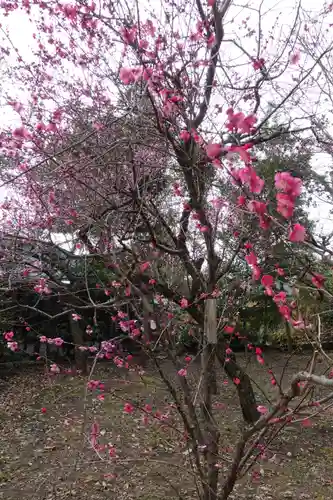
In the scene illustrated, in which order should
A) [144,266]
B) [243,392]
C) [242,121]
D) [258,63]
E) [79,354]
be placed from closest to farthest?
1. [242,121]
2. [258,63]
3. [144,266]
4. [243,392]
5. [79,354]

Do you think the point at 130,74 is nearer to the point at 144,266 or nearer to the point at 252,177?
the point at 252,177

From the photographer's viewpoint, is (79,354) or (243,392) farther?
(79,354)

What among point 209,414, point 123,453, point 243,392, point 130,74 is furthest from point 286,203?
point 243,392

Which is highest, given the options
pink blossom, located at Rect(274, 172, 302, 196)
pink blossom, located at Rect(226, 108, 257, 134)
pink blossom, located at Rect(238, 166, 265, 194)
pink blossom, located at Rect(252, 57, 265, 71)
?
pink blossom, located at Rect(252, 57, 265, 71)

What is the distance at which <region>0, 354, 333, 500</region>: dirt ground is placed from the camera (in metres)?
3.99

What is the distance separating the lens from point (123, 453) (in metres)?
4.86

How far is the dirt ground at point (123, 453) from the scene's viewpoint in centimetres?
399

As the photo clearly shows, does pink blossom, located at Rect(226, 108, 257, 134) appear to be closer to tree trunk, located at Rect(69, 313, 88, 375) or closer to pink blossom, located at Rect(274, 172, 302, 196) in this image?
pink blossom, located at Rect(274, 172, 302, 196)

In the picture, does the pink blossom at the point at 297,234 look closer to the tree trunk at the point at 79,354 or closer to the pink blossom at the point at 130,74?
the pink blossom at the point at 130,74

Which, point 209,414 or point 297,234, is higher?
point 297,234

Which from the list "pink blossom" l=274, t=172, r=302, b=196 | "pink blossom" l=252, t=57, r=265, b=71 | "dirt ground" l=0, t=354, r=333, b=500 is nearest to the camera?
"pink blossom" l=274, t=172, r=302, b=196

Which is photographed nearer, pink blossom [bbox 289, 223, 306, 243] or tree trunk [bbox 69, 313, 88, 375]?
pink blossom [bbox 289, 223, 306, 243]

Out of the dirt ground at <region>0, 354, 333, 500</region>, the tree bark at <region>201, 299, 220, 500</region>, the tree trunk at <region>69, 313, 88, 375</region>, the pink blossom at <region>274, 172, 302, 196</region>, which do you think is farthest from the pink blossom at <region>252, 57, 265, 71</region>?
the tree trunk at <region>69, 313, 88, 375</region>

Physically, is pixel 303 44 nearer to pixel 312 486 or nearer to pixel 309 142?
pixel 309 142
